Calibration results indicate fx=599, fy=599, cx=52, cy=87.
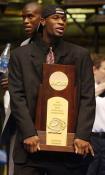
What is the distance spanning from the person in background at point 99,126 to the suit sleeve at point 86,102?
53.9 inches

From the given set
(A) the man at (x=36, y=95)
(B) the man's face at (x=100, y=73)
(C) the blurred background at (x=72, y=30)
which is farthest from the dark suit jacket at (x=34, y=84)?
(C) the blurred background at (x=72, y=30)

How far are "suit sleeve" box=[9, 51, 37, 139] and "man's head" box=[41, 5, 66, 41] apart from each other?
29 cm

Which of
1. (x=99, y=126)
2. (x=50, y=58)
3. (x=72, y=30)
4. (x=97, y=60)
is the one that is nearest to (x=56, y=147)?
(x=50, y=58)

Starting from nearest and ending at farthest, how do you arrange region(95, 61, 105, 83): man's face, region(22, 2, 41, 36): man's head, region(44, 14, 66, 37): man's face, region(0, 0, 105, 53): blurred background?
1. region(44, 14, 66, 37): man's face
2. region(22, 2, 41, 36): man's head
3. region(95, 61, 105, 83): man's face
4. region(0, 0, 105, 53): blurred background

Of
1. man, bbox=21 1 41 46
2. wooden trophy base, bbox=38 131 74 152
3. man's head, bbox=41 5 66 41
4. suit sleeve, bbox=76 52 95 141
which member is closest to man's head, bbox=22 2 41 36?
man, bbox=21 1 41 46

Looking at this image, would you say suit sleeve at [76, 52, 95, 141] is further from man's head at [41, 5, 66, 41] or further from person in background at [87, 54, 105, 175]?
person in background at [87, 54, 105, 175]

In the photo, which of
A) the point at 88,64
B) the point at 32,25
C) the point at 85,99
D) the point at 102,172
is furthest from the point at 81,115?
the point at 102,172

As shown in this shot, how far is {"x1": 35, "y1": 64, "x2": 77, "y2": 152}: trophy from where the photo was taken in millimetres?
4000

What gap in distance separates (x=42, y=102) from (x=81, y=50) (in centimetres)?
46

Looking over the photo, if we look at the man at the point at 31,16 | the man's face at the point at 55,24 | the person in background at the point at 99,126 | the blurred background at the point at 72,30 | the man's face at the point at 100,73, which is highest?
the man's face at the point at 55,24

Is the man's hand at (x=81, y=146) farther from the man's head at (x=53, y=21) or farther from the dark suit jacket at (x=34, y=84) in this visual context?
the man's head at (x=53, y=21)

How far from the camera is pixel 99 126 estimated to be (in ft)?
17.9

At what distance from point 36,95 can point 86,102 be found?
1.12 feet

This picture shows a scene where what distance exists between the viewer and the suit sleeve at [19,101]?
3.96 meters
